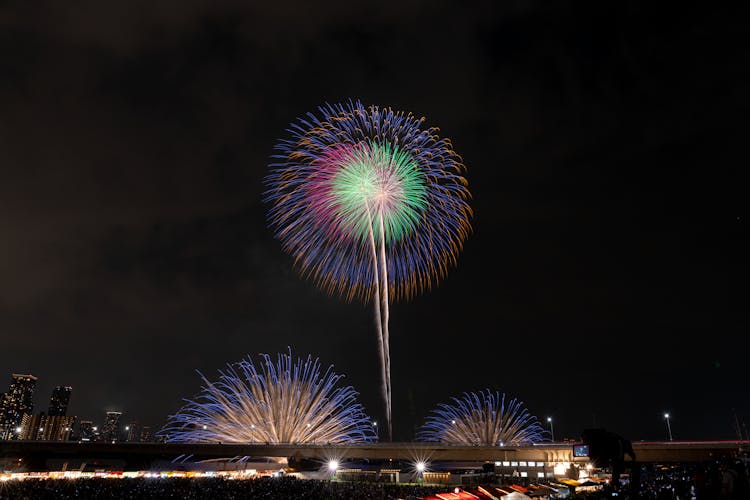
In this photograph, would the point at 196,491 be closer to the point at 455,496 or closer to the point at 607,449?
the point at 455,496

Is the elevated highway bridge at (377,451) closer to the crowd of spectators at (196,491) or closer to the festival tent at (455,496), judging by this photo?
the crowd of spectators at (196,491)

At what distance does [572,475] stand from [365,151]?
175 ft

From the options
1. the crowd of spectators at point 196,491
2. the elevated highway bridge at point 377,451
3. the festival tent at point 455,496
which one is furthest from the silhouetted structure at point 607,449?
the elevated highway bridge at point 377,451

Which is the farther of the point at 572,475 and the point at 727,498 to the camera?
the point at 572,475

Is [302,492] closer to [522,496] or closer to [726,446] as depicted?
[522,496]

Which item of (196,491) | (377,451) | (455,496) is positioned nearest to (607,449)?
(455,496)

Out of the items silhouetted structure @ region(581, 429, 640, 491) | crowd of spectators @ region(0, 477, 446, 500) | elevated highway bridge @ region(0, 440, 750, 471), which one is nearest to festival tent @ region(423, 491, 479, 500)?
crowd of spectators @ region(0, 477, 446, 500)

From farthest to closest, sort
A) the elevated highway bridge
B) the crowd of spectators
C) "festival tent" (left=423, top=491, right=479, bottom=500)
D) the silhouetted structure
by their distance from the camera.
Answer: the elevated highway bridge
the crowd of spectators
"festival tent" (left=423, top=491, right=479, bottom=500)
the silhouetted structure

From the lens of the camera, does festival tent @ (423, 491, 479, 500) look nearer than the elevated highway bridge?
Yes

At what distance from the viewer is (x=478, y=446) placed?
80562 mm

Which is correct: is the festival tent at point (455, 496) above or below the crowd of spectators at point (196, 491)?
above

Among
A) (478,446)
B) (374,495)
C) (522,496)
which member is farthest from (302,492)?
(478,446)

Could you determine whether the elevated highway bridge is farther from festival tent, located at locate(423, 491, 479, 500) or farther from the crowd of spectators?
festival tent, located at locate(423, 491, 479, 500)

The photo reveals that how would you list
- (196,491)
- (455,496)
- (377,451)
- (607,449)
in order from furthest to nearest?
1. (377,451)
2. (196,491)
3. (455,496)
4. (607,449)
